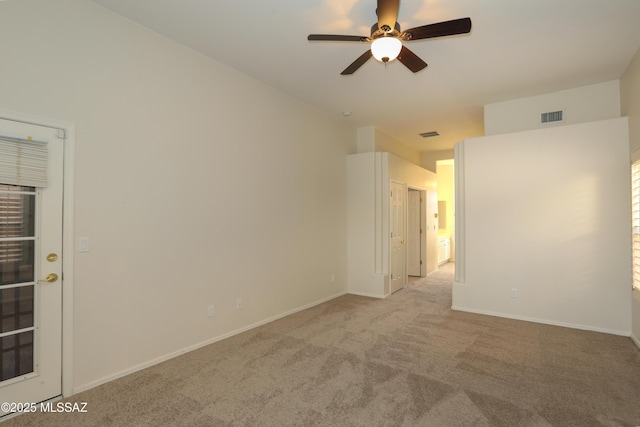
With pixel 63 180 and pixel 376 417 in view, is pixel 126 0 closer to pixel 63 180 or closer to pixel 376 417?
pixel 63 180

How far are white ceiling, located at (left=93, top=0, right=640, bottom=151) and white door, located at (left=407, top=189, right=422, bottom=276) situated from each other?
9.83 feet

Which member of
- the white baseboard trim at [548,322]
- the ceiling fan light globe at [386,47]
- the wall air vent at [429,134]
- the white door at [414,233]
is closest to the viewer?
the ceiling fan light globe at [386,47]

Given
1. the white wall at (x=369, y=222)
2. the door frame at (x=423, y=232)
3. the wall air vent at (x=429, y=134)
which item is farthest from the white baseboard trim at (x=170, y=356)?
the wall air vent at (x=429, y=134)

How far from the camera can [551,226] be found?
14.9ft

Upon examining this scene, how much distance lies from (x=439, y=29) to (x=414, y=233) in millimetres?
6094

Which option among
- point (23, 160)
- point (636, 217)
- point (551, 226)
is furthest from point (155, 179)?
point (636, 217)

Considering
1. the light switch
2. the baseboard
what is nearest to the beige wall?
the baseboard

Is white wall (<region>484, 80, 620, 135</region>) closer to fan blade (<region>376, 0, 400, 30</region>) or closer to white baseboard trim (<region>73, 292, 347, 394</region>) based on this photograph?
fan blade (<region>376, 0, 400, 30</region>)

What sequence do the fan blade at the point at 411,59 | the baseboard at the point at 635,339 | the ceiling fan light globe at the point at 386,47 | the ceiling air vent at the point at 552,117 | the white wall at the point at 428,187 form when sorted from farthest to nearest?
the white wall at the point at 428,187 → the ceiling air vent at the point at 552,117 → the baseboard at the point at 635,339 → the fan blade at the point at 411,59 → the ceiling fan light globe at the point at 386,47

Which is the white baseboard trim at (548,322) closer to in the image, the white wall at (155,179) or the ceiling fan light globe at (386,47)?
the white wall at (155,179)

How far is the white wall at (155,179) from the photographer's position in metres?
2.67

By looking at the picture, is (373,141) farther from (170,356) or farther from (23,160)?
(23,160)

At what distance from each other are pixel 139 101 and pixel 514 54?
399 cm

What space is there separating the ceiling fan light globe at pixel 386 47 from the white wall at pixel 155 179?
2098 mm
